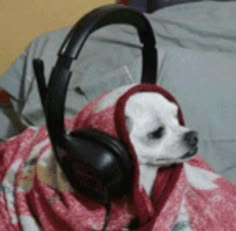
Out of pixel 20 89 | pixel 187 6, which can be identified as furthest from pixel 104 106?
pixel 187 6

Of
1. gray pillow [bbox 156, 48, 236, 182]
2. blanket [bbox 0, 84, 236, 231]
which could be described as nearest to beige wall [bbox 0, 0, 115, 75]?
gray pillow [bbox 156, 48, 236, 182]

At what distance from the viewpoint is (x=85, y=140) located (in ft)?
2.30

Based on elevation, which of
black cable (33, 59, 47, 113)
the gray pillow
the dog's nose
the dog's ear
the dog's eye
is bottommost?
the gray pillow

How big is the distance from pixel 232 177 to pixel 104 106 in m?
0.45

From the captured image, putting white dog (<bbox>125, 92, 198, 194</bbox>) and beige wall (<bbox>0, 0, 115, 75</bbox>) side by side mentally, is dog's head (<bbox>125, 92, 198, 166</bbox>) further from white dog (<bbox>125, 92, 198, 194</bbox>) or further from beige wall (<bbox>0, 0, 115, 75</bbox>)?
beige wall (<bbox>0, 0, 115, 75</bbox>)

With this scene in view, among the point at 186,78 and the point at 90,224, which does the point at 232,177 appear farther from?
the point at 90,224

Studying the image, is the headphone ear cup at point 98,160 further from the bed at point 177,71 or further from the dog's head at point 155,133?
the bed at point 177,71

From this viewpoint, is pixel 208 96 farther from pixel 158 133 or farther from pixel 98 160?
pixel 98 160

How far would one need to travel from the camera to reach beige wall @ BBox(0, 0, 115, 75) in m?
1.49

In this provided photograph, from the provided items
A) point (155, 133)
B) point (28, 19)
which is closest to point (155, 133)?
point (155, 133)

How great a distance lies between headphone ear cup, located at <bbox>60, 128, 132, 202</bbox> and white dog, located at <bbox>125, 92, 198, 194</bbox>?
0.06 meters

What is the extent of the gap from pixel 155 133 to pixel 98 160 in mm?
124

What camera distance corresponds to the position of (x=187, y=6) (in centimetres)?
143

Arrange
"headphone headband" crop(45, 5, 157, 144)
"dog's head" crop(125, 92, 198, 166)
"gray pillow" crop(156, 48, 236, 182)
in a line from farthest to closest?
"gray pillow" crop(156, 48, 236, 182) → "dog's head" crop(125, 92, 198, 166) → "headphone headband" crop(45, 5, 157, 144)
